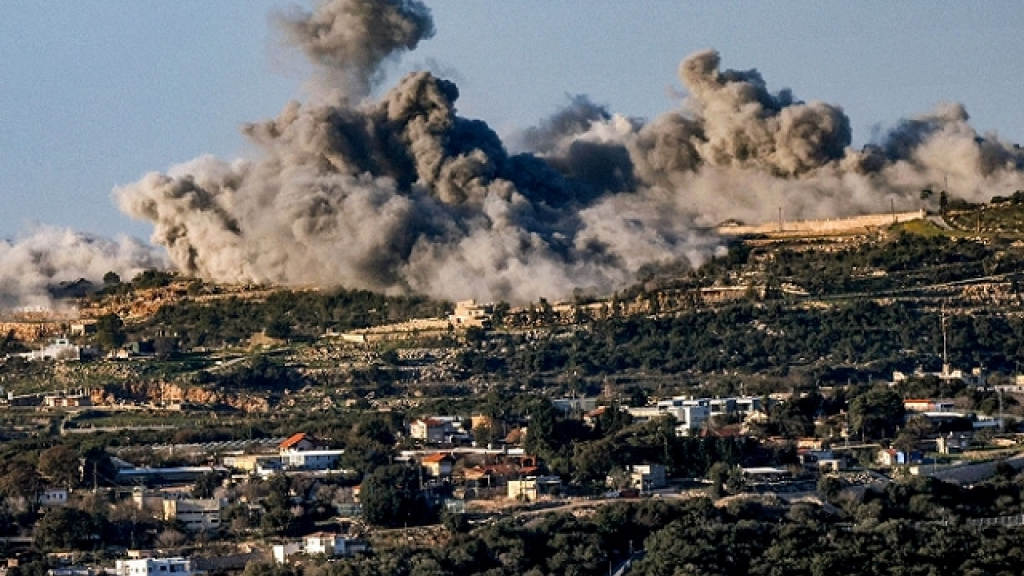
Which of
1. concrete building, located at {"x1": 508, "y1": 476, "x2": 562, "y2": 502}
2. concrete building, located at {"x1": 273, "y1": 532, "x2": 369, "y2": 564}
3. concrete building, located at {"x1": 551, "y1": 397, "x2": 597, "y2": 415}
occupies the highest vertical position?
concrete building, located at {"x1": 551, "y1": 397, "x2": 597, "y2": 415}

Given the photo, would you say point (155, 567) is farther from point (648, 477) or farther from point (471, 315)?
point (471, 315)

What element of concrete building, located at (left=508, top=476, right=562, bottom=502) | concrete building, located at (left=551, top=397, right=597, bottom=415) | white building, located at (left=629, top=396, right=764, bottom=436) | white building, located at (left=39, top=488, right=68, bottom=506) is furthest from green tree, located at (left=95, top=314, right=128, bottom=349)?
concrete building, located at (left=508, top=476, right=562, bottom=502)

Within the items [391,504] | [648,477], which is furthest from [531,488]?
[391,504]

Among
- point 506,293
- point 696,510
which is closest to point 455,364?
point 506,293

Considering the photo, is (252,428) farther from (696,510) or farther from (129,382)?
(696,510)

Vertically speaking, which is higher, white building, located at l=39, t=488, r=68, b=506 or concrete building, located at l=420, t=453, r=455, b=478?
concrete building, located at l=420, t=453, r=455, b=478

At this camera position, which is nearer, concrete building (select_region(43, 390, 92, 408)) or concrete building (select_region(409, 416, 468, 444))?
concrete building (select_region(409, 416, 468, 444))

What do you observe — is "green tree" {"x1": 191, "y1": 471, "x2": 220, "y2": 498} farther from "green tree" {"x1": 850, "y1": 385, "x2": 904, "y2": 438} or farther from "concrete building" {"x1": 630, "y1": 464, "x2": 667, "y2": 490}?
"green tree" {"x1": 850, "y1": 385, "x2": 904, "y2": 438}

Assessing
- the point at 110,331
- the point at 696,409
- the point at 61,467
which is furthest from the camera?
the point at 110,331

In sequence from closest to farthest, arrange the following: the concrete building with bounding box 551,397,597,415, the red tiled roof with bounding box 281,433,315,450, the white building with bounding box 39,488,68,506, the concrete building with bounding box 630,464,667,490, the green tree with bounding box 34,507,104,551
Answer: the green tree with bounding box 34,507,104,551 < the white building with bounding box 39,488,68,506 < the concrete building with bounding box 630,464,667,490 < the red tiled roof with bounding box 281,433,315,450 < the concrete building with bounding box 551,397,597,415
